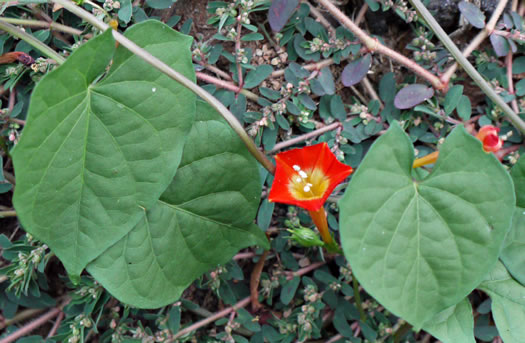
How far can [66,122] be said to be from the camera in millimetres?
1046

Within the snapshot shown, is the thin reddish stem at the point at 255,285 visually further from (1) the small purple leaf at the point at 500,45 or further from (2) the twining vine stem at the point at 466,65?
(1) the small purple leaf at the point at 500,45

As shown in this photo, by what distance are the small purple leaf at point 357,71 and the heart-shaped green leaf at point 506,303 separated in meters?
0.64

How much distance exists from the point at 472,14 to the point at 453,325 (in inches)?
35.0

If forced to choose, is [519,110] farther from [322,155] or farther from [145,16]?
[145,16]

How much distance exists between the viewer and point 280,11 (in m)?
1.35

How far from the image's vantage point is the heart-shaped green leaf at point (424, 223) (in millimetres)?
987

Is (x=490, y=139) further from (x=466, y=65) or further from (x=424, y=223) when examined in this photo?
(x=466, y=65)

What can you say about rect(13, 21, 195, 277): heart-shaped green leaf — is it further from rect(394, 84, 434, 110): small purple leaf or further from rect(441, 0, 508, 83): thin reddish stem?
rect(441, 0, 508, 83): thin reddish stem

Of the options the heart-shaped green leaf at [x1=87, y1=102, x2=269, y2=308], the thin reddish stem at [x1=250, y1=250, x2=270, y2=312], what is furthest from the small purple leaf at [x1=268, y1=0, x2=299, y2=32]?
the thin reddish stem at [x1=250, y1=250, x2=270, y2=312]

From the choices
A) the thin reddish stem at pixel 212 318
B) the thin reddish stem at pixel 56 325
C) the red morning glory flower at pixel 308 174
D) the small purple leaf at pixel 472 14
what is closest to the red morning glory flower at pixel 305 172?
the red morning glory flower at pixel 308 174

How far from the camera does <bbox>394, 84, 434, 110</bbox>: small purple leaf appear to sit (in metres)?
1.40

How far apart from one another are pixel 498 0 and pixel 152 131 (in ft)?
3.68

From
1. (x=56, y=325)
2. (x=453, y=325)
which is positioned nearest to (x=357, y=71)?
(x=453, y=325)

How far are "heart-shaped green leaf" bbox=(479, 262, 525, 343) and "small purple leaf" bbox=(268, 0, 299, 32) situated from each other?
34.6 inches
